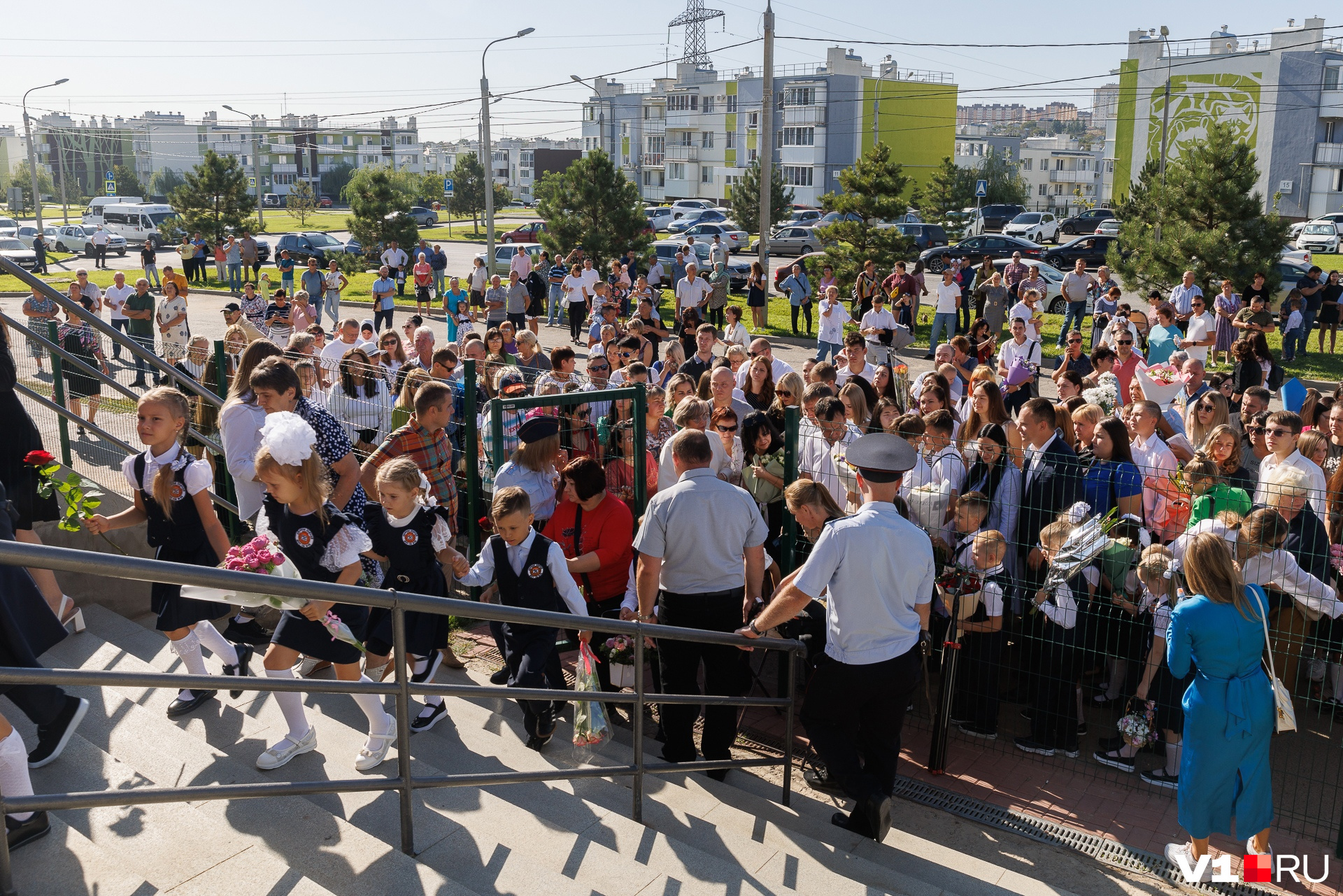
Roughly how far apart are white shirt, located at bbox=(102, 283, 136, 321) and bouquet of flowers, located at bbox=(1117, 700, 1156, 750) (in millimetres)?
16639

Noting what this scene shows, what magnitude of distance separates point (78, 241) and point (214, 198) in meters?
13.4

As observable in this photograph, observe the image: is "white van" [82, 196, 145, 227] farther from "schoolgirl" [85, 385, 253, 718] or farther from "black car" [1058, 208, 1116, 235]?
"schoolgirl" [85, 385, 253, 718]

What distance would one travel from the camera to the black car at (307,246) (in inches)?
1467

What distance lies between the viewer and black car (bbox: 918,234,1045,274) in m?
34.8

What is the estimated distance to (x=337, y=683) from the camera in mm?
3211

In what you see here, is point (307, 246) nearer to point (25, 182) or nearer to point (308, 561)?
point (308, 561)

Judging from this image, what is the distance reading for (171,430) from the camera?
16.1 feet

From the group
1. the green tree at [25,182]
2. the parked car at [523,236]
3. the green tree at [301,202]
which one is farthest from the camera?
the green tree at [25,182]

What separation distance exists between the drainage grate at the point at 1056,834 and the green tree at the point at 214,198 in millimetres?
37833

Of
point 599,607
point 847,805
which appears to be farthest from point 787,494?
point 847,805

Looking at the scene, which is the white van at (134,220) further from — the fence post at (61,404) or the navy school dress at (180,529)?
the navy school dress at (180,529)

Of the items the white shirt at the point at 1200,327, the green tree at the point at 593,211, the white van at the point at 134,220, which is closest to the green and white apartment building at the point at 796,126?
the white van at the point at 134,220

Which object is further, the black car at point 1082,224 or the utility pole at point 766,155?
the black car at point 1082,224

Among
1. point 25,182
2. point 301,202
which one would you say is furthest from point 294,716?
point 25,182
